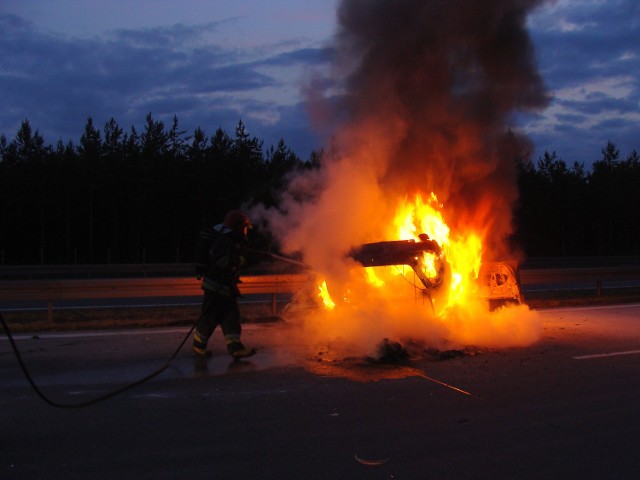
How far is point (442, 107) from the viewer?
9797 millimetres

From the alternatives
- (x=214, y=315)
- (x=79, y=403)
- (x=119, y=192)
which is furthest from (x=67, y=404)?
(x=119, y=192)

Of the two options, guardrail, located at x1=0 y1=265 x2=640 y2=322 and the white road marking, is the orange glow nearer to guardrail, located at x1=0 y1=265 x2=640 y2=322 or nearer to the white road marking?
guardrail, located at x1=0 y1=265 x2=640 y2=322

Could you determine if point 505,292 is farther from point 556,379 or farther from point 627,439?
point 627,439

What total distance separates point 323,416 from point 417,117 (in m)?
5.69

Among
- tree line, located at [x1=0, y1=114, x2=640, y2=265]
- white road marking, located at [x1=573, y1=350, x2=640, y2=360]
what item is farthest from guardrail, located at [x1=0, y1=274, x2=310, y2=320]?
tree line, located at [x1=0, y1=114, x2=640, y2=265]

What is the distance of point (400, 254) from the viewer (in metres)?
8.55

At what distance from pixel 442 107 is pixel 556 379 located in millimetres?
4797

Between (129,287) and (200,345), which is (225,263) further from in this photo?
(129,287)

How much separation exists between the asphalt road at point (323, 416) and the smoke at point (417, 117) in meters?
2.03

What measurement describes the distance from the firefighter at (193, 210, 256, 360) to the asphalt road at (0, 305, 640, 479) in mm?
317

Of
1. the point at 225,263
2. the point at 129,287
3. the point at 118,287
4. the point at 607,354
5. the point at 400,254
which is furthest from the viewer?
the point at 129,287

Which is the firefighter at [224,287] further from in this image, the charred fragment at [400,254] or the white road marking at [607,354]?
the white road marking at [607,354]

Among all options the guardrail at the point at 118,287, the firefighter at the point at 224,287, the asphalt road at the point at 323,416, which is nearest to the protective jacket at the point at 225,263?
the firefighter at the point at 224,287

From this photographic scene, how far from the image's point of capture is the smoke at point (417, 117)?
9.13m
